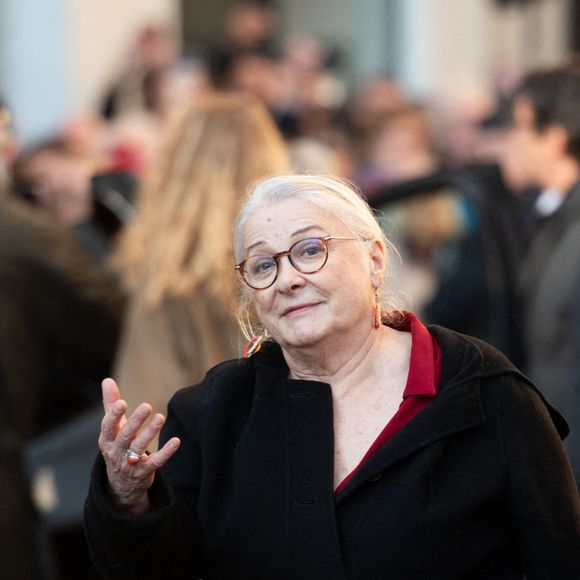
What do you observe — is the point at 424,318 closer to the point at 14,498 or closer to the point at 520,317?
the point at 520,317

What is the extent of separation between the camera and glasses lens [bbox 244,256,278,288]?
10.3ft

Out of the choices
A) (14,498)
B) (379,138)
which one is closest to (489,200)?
(14,498)

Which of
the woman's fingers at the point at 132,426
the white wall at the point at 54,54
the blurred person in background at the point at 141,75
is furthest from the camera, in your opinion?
the white wall at the point at 54,54

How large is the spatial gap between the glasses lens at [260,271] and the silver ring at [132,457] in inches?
16.5

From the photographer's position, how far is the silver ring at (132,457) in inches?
118

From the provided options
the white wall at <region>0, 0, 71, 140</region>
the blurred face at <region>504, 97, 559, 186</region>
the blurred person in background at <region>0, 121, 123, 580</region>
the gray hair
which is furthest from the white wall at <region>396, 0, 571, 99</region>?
the gray hair

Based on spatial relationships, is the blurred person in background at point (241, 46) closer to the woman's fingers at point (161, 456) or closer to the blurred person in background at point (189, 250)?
the blurred person in background at point (189, 250)

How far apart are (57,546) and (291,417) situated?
2.89m

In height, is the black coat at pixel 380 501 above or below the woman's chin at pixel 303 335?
below

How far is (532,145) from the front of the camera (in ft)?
20.3

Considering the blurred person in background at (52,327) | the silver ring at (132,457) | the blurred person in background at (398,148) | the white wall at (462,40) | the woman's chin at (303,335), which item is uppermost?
the woman's chin at (303,335)

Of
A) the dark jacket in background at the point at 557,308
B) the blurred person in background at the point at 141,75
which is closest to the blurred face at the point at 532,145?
the dark jacket in background at the point at 557,308

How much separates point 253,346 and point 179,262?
76.4 inches

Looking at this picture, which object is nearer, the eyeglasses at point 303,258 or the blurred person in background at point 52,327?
the eyeglasses at point 303,258
